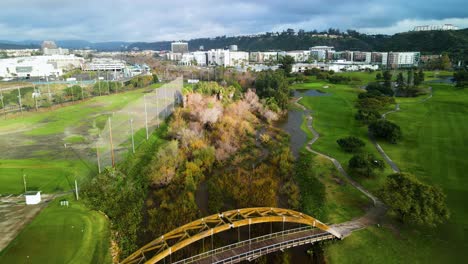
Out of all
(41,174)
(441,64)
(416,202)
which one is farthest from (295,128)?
(441,64)

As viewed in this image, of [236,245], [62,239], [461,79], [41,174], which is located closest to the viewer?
[236,245]

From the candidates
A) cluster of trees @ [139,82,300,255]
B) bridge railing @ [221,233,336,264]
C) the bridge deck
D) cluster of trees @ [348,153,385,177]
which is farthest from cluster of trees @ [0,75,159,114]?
cluster of trees @ [348,153,385,177]

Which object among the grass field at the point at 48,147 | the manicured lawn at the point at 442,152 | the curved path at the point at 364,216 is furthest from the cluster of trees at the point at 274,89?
the curved path at the point at 364,216

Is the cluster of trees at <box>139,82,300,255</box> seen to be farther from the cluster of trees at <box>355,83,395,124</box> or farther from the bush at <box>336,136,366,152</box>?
the cluster of trees at <box>355,83,395,124</box>

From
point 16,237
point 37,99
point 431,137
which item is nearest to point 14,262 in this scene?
point 16,237

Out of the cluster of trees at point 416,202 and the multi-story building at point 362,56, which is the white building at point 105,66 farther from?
the cluster of trees at point 416,202

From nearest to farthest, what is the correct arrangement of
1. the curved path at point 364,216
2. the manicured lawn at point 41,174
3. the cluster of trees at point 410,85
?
the curved path at point 364,216
the manicured lawn at point 41,174
the cluster of trees at point 410,85

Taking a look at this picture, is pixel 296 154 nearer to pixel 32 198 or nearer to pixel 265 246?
pixel 265 246
